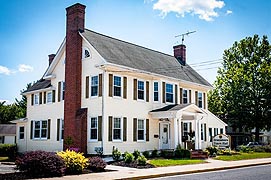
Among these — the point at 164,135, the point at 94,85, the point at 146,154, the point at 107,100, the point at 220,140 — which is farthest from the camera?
the point at 220,140

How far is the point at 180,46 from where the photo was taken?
37.9m

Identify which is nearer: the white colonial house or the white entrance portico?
the white colonial house

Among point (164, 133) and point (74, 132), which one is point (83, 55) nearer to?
point (74, 132)

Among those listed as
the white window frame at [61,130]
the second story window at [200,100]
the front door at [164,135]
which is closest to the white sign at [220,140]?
the second story window at [200,100]

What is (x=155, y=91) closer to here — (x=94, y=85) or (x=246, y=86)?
(x=94, y=85)

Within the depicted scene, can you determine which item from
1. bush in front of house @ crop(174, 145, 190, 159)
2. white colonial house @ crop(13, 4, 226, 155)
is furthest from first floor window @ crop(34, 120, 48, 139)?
bush in front of house @ crop(174, 145, 190, 159)

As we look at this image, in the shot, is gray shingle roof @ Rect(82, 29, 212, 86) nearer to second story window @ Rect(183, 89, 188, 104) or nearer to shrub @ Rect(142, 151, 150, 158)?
second story window @ Rect(183, 89, 188, 104)

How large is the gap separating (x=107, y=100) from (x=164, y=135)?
7343 mm

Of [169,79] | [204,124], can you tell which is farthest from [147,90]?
[204,124]

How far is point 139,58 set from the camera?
29.4 metres

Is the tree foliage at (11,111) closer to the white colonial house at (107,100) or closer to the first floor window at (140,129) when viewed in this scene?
the white colonial house at (107,100)

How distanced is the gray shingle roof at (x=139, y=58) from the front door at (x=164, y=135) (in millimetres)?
4483

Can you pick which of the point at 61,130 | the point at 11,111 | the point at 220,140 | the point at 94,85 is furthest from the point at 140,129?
the point at 11,111

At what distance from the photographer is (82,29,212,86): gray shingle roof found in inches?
1027
